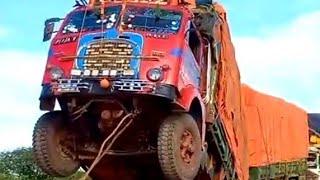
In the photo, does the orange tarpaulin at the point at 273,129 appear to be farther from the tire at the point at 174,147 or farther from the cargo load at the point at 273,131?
the tire at the point at 174,147

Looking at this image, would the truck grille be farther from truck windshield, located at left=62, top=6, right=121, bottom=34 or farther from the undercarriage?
truck windshield, located at left=62, top=6, right=121, bottom=34

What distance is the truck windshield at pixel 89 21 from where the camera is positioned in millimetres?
8289

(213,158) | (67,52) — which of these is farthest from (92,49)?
(213,158)

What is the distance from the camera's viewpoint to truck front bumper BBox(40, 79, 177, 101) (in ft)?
24.7

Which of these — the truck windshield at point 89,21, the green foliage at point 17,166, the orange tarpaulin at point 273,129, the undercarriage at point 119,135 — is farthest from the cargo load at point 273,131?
the green foliage at point 17,166

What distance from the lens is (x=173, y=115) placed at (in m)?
7.87

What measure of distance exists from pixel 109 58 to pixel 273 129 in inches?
251

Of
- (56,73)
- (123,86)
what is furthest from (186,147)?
(56,73)

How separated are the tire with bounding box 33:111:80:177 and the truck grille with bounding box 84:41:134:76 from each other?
0.95m

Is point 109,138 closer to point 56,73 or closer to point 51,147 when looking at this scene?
point 51,147

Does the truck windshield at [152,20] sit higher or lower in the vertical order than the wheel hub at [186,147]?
higher

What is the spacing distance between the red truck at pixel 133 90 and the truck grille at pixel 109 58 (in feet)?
0.03

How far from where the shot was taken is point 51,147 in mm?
8289

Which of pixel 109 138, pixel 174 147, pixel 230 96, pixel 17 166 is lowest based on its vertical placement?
pixel 174 147
